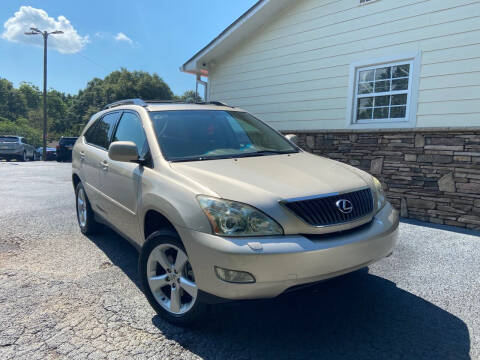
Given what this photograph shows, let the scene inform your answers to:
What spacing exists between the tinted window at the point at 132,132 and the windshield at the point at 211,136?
0.56 feet

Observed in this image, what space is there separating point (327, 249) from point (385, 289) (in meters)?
1.43

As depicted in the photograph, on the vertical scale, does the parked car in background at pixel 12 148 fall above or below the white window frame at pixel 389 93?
below

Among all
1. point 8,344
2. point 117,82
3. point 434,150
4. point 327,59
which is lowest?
point 8,344

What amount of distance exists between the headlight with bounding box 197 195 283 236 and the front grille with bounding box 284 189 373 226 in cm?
19

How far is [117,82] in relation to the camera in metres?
41.0

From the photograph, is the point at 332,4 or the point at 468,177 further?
the point at 332,4

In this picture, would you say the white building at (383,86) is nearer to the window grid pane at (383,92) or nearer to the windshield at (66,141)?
the window grid pane at (383,92)

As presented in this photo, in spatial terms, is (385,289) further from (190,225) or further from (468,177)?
(468,177)

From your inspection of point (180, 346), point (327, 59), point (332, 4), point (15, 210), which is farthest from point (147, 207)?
point (332, 4)

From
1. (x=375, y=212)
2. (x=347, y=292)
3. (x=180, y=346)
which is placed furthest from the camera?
(x=347, y=292)

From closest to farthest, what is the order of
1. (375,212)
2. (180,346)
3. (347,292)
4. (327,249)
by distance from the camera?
(327,249), (180,346), (375,212), (347,292)

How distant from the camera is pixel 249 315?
2.82 m

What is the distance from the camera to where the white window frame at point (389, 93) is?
6.46 m

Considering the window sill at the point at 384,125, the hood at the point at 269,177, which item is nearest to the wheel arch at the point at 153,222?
the hood at the point at 269,177
